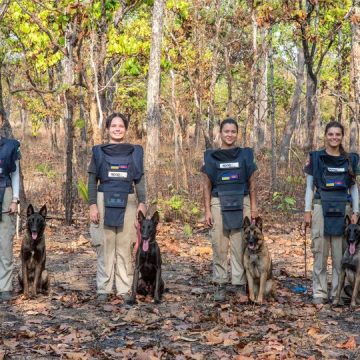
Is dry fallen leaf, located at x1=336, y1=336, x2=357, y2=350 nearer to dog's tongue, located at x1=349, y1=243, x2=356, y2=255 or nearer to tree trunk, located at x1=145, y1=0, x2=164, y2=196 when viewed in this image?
dog's tongue, located at x1=349, y1=243, x2=356, y2=255

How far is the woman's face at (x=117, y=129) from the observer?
6.93m

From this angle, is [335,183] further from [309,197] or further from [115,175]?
[115,175]

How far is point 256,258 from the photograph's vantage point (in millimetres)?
7043

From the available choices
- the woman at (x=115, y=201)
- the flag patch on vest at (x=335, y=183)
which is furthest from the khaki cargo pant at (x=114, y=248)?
the flag patch on vest at (x=335, y=183)

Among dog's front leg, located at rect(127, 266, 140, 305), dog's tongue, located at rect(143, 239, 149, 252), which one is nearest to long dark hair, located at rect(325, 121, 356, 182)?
dog's tongue, located at rect(143, 239, 149, 252)

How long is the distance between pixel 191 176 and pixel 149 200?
3.81 meters

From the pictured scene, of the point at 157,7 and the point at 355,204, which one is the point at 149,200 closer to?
the point at 157,7

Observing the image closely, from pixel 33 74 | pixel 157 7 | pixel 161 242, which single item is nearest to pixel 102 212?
pixel 161 242

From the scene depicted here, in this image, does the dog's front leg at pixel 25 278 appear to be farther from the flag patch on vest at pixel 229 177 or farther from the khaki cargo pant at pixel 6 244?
the flag patch on vest at pixel 229 177

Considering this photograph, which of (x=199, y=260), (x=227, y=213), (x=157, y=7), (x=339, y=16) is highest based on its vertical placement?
(x=157, y=7)

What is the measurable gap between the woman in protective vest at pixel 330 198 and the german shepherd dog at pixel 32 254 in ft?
10.6

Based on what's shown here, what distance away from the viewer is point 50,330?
5.94 meters

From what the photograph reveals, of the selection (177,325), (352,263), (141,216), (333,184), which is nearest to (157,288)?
(141,216)

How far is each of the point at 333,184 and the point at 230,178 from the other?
1.20 metres
